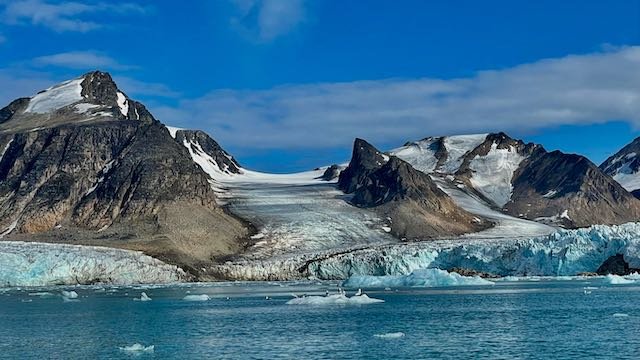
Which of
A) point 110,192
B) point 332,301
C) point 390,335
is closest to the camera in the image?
point 390,335

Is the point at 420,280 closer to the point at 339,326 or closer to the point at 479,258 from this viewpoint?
the point at 479,258

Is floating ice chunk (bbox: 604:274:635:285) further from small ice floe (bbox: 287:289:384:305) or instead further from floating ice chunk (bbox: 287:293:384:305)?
floating ice chunk (bbox: 287:293:384:305)

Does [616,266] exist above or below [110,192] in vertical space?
below

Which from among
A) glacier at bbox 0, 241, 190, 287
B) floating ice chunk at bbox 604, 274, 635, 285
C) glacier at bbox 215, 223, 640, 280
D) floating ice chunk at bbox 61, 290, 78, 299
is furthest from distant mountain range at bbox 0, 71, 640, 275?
floating ice chunk at bbox 604, 274, 635, 285

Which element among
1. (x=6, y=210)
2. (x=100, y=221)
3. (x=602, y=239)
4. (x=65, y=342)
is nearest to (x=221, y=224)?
(x=100, y=221)

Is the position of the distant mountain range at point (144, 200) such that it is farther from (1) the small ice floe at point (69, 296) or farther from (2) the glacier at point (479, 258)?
(1) the small ice floe at point (69, 296)

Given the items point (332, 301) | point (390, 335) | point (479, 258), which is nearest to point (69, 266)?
point (332, 301)

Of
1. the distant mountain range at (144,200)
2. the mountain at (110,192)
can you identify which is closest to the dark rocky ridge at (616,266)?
the distant mountain range at (144,200)
